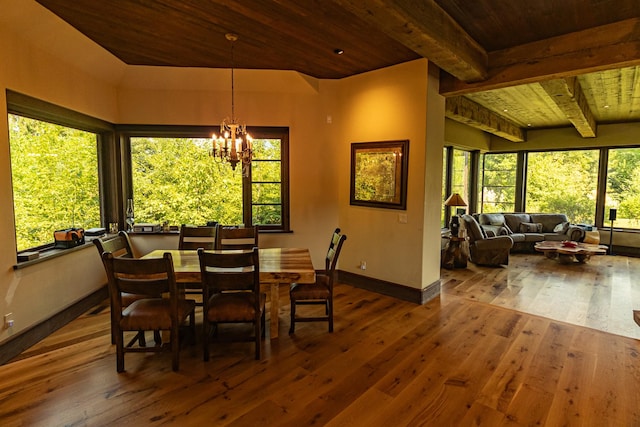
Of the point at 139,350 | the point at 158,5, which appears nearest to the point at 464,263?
the point at 139,350

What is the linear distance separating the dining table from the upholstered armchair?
4051 mm

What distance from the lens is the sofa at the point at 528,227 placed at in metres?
7.59

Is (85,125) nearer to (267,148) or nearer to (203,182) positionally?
(203,182)

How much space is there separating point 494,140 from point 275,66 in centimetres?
694

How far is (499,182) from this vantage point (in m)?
9.16

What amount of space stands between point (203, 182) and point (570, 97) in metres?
5.30

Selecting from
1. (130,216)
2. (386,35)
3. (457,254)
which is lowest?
(457,254)

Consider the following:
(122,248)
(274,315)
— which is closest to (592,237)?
(274,315)

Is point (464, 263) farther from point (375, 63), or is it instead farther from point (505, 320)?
point (375, 63)

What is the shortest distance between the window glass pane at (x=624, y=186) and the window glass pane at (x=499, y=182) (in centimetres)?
194

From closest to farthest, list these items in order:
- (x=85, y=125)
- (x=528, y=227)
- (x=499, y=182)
Answer: (x=85, y=125)
(x=528, y=227)
(x=499, y=182)

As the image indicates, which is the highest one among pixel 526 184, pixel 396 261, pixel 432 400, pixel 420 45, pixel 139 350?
pixel 420 45

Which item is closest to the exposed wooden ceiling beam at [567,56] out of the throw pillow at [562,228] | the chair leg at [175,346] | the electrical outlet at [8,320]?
the chair leg at [175,346]

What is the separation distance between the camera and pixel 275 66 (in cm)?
455
